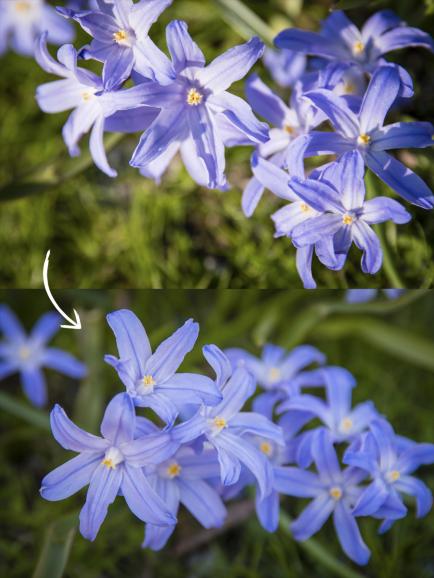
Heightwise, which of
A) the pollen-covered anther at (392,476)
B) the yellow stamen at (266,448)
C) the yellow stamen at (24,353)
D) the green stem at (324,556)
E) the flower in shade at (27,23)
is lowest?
the yellow stamen at (24,353)

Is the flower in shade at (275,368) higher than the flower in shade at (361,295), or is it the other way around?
the flower in shade at (361,295)

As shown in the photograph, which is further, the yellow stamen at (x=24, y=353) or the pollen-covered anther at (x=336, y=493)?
the yellow stamen at (x=24, y=353)

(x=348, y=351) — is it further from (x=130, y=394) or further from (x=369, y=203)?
(x=130, y=394)

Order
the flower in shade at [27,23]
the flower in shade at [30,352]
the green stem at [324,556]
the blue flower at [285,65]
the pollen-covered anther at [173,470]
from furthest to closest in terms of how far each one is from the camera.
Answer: the flower in shade at [27,23] < the flower in shade at [30,352] < the blue flower at [285,65] < the green stem at [324,556] < the pollen-covered anther at [173,470]

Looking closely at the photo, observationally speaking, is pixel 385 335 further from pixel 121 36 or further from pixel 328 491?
pixel 121 36

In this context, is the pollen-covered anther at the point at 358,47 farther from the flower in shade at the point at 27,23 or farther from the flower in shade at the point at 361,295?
the flower in shade at the point at 27,23

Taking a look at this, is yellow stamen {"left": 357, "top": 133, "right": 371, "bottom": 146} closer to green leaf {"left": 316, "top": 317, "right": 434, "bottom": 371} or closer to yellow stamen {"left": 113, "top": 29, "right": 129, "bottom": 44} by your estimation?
yellow stamen {"left": 113, "top": 29, "right": 129, "bottom": 44}

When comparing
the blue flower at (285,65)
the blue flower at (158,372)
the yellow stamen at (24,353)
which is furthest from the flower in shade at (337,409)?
the yellow stamen at (24,353)
